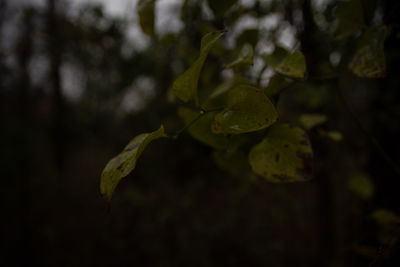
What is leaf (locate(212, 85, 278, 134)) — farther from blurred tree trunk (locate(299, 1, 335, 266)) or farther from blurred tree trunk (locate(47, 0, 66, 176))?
blurred tree trunk (locate(47, 0, 66, 176))

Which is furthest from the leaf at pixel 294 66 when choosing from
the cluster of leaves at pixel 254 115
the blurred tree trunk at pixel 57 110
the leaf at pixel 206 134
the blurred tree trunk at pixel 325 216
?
the blurred tree trunk at pixel 57 110

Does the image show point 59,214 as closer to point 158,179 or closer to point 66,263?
point 66,263

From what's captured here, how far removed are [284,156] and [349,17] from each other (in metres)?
0.24

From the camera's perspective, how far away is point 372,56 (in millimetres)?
281

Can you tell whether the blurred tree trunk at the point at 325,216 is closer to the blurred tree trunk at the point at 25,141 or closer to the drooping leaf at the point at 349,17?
the drooping leaf at the point at 349,17

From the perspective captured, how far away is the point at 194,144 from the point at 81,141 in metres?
3.23

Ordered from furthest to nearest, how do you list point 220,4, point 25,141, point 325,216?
point 25,141
point 325,216
point 220,4

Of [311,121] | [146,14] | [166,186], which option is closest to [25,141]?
[166,186]

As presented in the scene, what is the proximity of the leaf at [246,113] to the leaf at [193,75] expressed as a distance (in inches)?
1.6

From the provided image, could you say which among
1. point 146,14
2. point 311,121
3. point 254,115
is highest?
point 146,14

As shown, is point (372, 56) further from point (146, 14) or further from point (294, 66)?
point (146, 14)

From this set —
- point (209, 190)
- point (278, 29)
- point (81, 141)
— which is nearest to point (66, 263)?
point (209, 190)

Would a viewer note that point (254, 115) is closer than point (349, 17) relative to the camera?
Yes

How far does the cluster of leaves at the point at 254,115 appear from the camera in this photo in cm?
21
